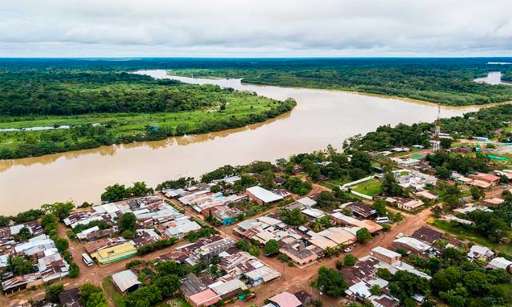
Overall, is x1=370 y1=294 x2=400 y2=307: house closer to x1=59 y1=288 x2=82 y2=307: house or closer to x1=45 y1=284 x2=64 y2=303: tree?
x1=59 y1=288 x2=82 y2=307: house

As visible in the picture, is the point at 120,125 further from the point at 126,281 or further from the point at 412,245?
the point at 412,245

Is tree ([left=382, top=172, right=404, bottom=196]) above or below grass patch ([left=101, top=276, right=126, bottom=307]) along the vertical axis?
above

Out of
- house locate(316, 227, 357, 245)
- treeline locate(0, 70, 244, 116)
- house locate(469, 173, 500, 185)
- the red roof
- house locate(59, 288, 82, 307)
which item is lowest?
the red roof

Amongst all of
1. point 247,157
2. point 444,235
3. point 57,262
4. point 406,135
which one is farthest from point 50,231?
point 406,135

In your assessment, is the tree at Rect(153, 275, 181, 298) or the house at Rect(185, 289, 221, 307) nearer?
the house at Rect(185, 289, 221, 307)

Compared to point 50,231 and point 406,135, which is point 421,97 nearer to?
point 406,135

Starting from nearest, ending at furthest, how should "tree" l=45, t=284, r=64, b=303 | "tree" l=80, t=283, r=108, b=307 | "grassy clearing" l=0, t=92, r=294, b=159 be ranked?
"tree" l=80, t=283, r=108, b=307 → "tree" l=45, t=284, r=64, b=303 → "grassy clearing" l=0, t=92, r=294, b=159

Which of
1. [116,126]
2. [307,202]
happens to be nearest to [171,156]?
[116,126]

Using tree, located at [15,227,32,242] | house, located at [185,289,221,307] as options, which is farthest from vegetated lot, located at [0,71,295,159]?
house, located at [185,289,221,307]

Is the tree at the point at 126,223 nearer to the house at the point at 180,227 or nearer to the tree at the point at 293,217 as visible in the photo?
the house at the point at 180,227
